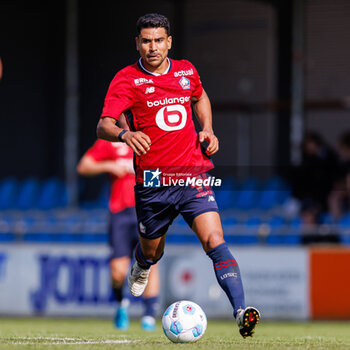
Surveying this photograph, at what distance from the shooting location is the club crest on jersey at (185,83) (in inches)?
244

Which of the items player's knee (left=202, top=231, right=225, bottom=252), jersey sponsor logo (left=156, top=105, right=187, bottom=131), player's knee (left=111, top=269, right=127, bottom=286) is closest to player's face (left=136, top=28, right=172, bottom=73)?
jersey sponsor logo (left=156, top=105, right=187, bottom=131)

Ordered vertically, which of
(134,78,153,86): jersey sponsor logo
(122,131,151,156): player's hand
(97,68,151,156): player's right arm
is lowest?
(122,131,151,156): player's hand

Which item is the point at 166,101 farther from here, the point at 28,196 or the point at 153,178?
the point at 28,196

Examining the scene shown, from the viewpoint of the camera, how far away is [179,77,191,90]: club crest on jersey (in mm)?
6203

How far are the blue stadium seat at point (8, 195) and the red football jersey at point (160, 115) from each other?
1069 cm

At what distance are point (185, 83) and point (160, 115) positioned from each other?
1.00 feet

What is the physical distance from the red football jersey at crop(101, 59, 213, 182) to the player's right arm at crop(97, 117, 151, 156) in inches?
7.8

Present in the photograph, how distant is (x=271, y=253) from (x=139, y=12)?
26.8ft

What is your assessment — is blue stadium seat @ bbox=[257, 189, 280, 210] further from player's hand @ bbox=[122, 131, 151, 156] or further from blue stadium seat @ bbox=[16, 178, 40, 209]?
player's hand @ bbox=[122, 131, 151, 156]

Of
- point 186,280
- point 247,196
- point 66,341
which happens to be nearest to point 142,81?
point 66,341

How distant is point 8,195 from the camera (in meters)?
16.8

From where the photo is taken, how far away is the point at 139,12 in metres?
18.8

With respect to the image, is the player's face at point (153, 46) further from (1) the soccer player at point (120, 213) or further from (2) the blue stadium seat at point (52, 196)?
(2) the blue stadium seat at point (52, 196)

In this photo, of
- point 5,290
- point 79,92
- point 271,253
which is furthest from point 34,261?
point 79,92
